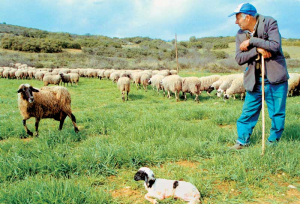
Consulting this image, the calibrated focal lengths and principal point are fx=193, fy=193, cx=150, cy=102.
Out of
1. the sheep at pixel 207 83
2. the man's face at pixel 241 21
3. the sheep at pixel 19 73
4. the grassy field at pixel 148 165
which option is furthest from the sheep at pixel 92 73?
the man's face at pixel 241 21

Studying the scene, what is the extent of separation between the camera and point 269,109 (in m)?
3.41

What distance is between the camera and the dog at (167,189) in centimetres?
225

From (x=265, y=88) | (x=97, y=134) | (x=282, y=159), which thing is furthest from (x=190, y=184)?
(x=97, y=134)

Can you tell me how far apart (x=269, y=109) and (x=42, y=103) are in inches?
207

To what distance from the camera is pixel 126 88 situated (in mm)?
12047

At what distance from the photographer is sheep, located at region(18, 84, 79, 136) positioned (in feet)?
16.2

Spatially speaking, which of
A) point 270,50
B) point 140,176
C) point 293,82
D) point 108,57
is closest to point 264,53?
point 270,50

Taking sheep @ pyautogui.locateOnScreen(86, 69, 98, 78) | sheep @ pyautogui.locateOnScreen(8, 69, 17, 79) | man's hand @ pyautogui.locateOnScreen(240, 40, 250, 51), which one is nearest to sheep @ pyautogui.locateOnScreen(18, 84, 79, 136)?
man's hand @ pyautogui.locateOnScreen(240, 40, 250, 51)

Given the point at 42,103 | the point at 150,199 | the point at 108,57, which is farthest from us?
the point at 108,57

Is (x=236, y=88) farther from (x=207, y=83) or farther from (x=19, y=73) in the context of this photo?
(x=19, y=73)

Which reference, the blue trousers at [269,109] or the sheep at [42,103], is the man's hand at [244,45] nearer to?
the blue trousers at [269,109]

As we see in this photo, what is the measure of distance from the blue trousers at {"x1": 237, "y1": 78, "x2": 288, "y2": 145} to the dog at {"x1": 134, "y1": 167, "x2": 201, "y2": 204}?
1775mm

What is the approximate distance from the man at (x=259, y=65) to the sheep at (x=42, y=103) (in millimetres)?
4309

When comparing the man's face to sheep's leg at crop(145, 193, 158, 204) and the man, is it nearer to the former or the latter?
the man
